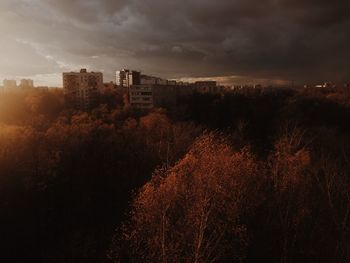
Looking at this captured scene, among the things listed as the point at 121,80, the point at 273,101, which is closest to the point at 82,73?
the point at 121,80

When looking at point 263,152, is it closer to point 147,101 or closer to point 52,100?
point 147,101

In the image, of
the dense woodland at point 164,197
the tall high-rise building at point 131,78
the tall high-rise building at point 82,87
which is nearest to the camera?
the dense woodland at point 164,197

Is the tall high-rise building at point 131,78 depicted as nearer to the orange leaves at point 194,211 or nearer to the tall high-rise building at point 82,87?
the tall high-rise building at point 82,87

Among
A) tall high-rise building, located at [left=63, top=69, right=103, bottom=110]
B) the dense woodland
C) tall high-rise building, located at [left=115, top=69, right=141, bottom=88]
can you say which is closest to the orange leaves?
the dense woodland

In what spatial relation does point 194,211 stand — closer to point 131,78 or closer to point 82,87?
point 82,87

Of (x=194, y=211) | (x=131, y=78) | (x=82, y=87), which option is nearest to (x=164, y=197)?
(x=194, y=211)

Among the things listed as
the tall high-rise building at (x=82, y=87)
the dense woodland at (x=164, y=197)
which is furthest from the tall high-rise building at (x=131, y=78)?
the dense woodland at (x=164, y=197)
